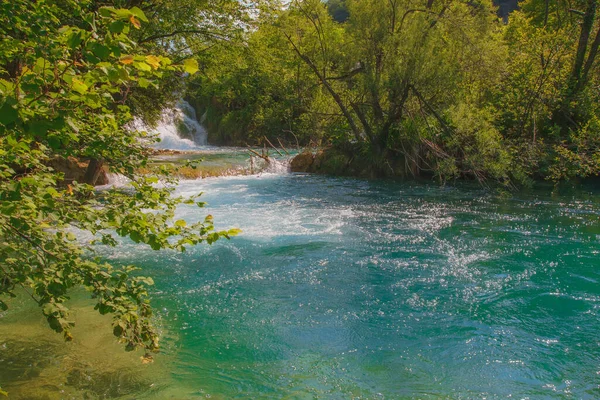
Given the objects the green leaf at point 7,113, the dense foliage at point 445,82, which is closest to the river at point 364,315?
the green leaf at point 7,113

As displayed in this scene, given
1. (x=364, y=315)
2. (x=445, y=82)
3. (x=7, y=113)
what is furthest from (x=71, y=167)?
(x=7, y=113)

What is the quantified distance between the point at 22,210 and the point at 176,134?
30.7 meters

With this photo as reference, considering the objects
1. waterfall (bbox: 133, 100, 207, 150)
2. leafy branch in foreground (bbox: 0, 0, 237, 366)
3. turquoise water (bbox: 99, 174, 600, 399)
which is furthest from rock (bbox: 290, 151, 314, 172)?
leafy branch in foreground (bbox: 0, 0, 237, 366)

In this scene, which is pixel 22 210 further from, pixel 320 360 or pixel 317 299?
pixel 317 299

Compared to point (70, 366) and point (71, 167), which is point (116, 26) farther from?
point (71, 167)

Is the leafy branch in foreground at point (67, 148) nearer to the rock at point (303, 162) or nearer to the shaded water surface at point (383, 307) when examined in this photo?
the shaded water surface at point (383, 307)

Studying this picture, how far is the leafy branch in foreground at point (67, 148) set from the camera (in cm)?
216

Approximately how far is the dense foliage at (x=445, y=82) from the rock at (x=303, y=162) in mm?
1648

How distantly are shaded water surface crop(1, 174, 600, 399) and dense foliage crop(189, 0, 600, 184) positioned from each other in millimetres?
4085

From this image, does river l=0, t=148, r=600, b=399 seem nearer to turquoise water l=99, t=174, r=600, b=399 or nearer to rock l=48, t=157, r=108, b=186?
turquoise water l=99, t=174, r=600, b=399

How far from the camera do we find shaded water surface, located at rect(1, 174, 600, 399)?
4.43m

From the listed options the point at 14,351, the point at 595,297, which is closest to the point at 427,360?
the point at 595,297

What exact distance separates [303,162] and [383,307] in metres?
14.1

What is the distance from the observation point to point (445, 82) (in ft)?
47.8
